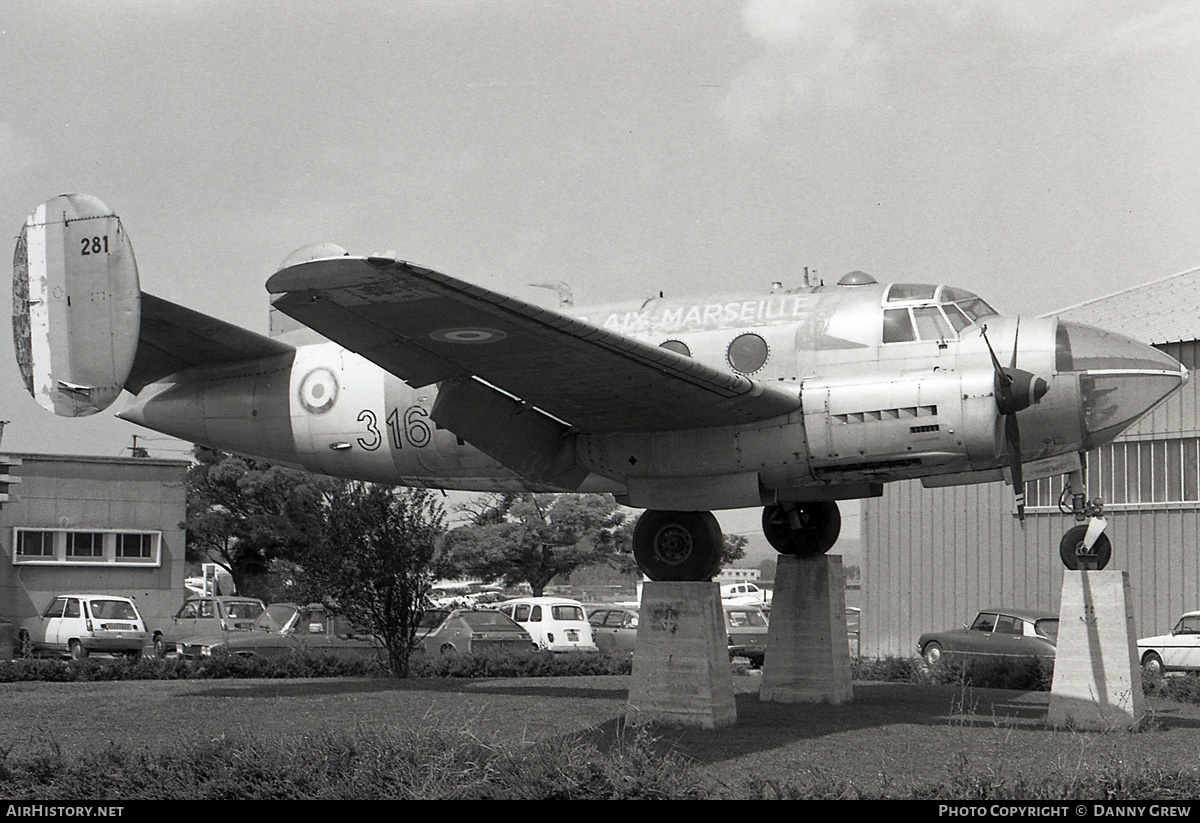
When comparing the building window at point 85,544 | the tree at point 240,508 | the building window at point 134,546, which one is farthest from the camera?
the tree at point 240,508

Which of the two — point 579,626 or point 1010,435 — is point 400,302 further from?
point 579,626

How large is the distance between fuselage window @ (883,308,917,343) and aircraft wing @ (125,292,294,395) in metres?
8.22

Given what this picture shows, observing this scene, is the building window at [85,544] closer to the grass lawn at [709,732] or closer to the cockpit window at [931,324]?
the grass lawn at [709,732]

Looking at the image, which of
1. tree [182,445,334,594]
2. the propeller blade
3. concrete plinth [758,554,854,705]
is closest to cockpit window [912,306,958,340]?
the propeller blade

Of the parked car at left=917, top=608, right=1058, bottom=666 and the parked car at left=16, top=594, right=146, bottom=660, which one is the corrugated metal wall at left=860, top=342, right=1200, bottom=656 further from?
the parked car at left=16, top=594, right=146, bottom=660

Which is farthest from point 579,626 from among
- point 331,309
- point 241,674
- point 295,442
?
point 331,309

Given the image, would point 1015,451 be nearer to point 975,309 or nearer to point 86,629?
point 975,309

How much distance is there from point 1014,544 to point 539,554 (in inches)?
1211

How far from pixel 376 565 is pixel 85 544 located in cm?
2719

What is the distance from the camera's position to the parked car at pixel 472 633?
89.5 ft

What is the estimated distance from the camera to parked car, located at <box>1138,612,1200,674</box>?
25.4 metres

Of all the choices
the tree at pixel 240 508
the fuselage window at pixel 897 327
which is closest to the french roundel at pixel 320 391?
the fuselage window at pixel 897 327

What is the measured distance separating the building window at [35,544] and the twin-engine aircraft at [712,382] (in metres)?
30.7

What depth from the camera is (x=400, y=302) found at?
10.3m
